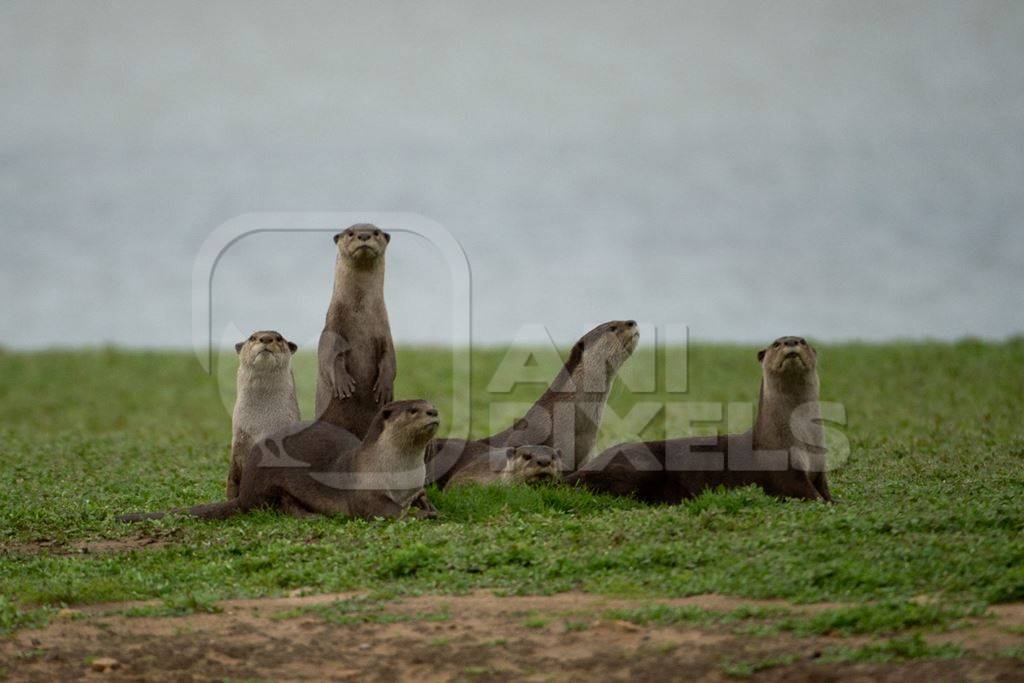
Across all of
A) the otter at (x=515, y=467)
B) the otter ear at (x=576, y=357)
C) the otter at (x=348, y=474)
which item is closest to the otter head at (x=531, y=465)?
the otter at (x=515, y=467)

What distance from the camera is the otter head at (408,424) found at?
1083cm

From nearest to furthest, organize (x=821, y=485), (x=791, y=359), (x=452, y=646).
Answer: (x=452, y=646) → (x=821, y=485) → (x=791, y=359)

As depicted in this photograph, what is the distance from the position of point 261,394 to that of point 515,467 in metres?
2.29

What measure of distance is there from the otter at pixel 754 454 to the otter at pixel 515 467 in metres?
0.21

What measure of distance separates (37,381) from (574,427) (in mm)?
18459

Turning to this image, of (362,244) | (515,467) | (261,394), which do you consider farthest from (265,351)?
(515,467)

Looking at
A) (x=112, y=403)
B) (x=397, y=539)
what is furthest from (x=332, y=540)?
(x=112, y=403)

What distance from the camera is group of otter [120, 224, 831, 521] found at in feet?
36.0

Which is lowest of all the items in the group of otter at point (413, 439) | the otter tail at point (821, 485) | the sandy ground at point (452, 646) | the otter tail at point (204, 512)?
the sandy ground at point (452, 646)

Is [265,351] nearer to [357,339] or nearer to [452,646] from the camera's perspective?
[357,339]

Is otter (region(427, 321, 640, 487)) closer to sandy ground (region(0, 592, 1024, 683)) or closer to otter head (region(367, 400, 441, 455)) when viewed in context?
otter head (region(367, 400, 441, 455))

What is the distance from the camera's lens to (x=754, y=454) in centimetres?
1143

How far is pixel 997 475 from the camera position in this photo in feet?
38.3

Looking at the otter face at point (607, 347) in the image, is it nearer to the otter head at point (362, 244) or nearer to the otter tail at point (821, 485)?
the otter head at point (362, 244)
